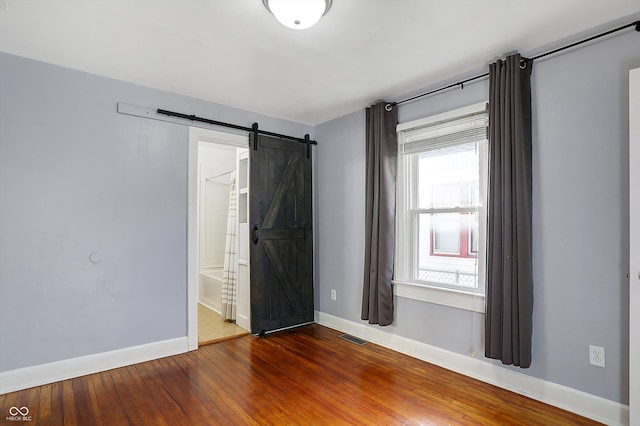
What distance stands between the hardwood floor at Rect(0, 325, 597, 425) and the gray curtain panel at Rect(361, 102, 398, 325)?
485mm

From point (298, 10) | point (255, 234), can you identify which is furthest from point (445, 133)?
point (255, 234)

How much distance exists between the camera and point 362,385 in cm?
266

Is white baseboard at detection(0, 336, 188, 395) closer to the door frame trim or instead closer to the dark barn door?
the door frame trim

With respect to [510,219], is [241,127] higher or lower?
higher

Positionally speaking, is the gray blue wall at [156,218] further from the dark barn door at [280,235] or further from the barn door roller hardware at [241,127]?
the dark barn door at [280,235]

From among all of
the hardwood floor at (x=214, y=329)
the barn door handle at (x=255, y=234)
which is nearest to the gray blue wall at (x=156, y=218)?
the hardwood floor at (x=214, y=329)

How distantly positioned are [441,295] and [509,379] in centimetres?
77

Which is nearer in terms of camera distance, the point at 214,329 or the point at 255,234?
the point at 255,234

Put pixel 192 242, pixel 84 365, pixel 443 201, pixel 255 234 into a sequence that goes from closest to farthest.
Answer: pixel 84 365 → pixel 443 201 → pixel 192 242 → pixel 255 234

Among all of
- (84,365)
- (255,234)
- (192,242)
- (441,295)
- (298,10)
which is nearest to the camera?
(298,10)

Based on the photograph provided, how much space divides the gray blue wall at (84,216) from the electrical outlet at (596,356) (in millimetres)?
3250

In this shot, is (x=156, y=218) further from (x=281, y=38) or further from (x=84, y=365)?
(x=281, y=38)

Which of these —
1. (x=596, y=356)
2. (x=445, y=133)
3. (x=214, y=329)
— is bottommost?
(x=214, y=329)

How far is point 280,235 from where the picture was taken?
4078mm
